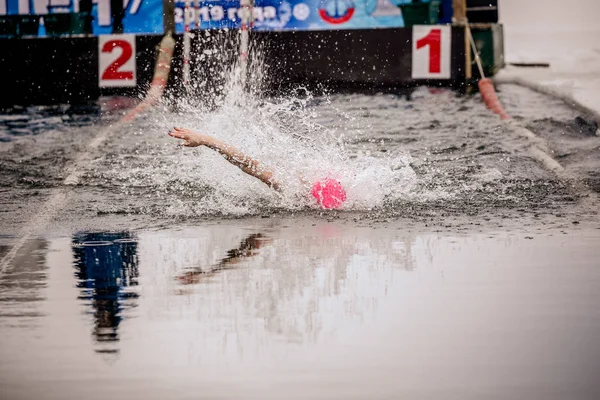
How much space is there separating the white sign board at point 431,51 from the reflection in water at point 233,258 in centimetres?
1304

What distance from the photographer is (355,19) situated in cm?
2286

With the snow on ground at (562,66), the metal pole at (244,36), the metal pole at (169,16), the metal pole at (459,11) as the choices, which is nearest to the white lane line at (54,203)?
the metal pole at (244,36)

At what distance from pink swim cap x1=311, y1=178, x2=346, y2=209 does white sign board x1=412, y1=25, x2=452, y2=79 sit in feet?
37.8

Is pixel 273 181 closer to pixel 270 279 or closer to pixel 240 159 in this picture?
pixel 240 159

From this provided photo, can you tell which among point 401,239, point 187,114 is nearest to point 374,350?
point 401,239

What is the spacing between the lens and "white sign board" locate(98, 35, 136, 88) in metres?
21.9

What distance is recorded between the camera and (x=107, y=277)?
7430mm

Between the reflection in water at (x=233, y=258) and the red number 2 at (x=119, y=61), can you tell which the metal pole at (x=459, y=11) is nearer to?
the red number 2 at (x=119, y=61)

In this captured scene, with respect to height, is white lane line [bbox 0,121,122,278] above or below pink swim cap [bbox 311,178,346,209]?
below

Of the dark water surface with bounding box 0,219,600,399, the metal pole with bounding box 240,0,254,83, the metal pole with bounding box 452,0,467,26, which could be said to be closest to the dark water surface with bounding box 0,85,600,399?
the dark water surface with bounding box 0,219,600,399

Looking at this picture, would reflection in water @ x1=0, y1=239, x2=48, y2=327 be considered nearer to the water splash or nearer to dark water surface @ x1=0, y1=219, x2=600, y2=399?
dark water surface @ x1=0, y1=219, x2=600, y2=399

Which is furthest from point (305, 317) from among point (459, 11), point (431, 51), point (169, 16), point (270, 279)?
point (169, 16)

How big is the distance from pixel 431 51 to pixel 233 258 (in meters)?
14.1

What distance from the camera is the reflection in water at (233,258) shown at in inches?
290
